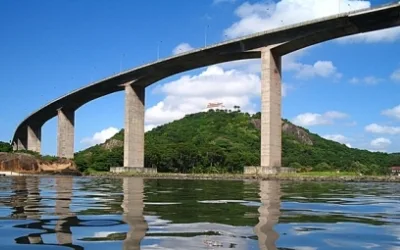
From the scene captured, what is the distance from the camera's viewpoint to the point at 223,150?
93688 mm

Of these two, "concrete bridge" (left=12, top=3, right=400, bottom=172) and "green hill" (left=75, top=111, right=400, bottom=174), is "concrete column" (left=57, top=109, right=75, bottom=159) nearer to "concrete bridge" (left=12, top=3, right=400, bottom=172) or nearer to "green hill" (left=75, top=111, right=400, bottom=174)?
"green hill" (left=75, top=111, right=400, bottom=174)

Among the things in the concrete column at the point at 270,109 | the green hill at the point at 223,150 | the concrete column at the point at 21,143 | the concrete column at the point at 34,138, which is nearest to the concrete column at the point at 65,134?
the green hill at the point at 223,150

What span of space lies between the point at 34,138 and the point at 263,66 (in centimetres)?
7644

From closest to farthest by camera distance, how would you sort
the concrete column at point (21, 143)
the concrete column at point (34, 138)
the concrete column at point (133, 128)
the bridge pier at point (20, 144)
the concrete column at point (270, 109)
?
1. the concrete column at point (270, 109)
2. the concrete column at point (133, 128)
3. the concrete column at point (34, 138)
4. the bridge pier at point (20, 144)
5. the concrete column at point (21, 143)

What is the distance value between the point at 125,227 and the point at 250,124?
4899 inches

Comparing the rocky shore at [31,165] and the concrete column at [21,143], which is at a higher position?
the concrete column at [21,143]

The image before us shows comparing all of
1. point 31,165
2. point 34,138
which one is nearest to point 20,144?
point 34,138

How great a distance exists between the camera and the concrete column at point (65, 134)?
90.9 meters

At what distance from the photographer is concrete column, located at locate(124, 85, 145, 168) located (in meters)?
71.3

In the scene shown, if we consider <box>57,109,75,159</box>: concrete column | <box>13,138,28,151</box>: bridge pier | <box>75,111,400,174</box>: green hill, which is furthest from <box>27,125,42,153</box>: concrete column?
<box>57,109,75,159</box>: concrete column

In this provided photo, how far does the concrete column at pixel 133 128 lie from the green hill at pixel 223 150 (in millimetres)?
12938

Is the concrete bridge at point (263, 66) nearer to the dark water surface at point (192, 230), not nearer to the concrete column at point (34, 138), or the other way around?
the concrete column at point (34, 138)

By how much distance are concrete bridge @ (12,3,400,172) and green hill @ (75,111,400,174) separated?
1360cm

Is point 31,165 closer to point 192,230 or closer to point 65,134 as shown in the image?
point 65,134
